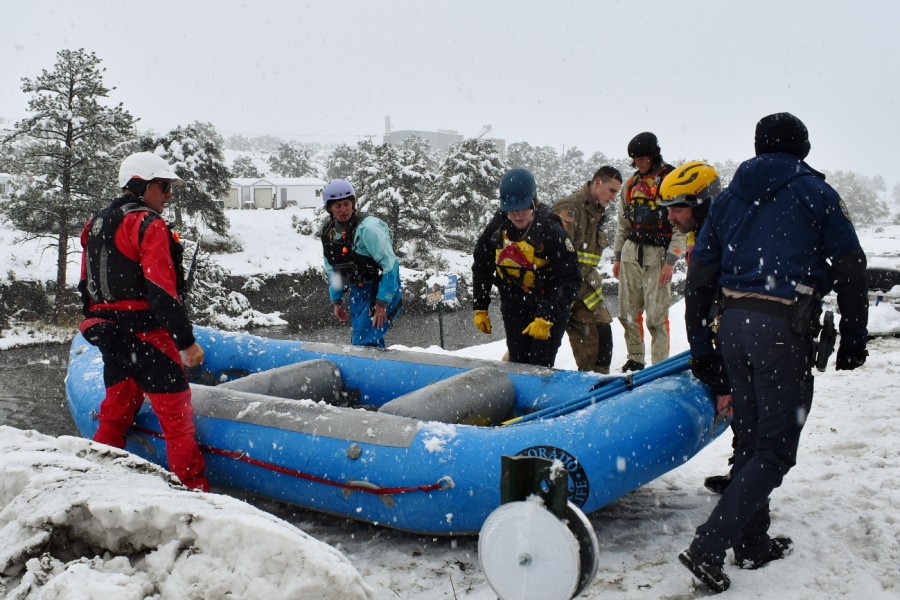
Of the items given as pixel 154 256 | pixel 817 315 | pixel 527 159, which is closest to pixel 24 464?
pixel 154 256

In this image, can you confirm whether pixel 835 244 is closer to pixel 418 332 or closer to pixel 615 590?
pixel 615 590

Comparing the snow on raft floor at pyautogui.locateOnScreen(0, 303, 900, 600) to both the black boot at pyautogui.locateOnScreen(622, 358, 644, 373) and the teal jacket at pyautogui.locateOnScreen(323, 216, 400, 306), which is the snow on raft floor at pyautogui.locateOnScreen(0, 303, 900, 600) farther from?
the teal jacket at pyautogui.locateOnScreen(323, 216, 400, 306)

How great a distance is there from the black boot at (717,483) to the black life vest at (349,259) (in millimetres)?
2895

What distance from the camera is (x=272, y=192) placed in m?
45.5

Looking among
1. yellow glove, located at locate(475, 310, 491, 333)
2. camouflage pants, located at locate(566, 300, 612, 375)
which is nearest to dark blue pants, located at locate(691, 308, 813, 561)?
yellow glove, located at locate(475, 310, 491, 333)

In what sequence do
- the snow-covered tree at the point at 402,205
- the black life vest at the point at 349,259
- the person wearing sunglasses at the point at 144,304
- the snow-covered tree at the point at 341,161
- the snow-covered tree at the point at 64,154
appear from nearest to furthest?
the person wearing sunglasses at the point at 144,304 → the black life vest at the point at 349,259 → the snow-covered tree at the point at 64,154 → the snow-covered tree at the point at 402,205 → the snow-covered tree at the point at 341,161

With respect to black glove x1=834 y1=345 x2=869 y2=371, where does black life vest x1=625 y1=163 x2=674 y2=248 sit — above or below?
above

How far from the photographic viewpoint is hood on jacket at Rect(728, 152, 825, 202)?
225cm

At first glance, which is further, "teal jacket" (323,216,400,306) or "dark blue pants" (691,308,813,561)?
"teal jacket" (323,216,400,306)

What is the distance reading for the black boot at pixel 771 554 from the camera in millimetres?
2438

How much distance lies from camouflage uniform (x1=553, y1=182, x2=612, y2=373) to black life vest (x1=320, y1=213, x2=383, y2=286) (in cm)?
157

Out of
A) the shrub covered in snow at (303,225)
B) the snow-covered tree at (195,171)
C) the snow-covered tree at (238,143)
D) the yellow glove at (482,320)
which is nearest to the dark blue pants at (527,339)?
the yellow glove at (482,320)

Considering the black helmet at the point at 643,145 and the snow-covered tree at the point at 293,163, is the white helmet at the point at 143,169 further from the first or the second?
the snow-covered tree at the point at 293,163

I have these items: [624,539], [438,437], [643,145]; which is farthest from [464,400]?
[643,145]
